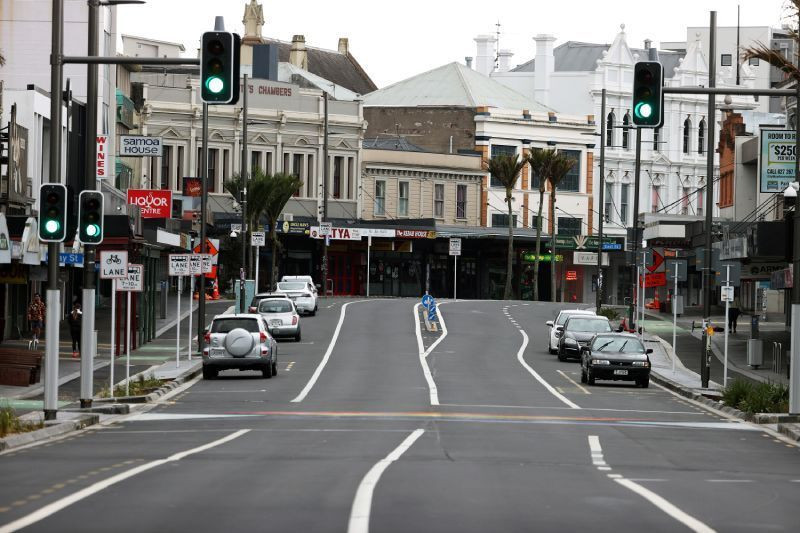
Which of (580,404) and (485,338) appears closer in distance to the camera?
(580,404)

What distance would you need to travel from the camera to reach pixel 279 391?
116 ft

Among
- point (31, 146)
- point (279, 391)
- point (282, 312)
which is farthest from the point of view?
point (282, 312)

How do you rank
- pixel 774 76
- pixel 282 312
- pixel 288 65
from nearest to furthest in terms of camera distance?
pixel 282 312
pixel 288 65
pixel 774 76

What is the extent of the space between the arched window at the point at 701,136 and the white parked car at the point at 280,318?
→ 64004 millimetres

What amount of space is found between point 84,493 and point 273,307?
39.6 metres

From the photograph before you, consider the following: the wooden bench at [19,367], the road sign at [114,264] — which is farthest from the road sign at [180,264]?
the road sign at [114,264]

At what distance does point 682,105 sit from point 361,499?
9970 cm

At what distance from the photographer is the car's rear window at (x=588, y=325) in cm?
4988

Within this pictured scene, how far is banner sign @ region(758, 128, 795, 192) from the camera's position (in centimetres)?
4797

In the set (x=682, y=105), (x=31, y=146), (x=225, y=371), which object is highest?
(x=682, y=105)

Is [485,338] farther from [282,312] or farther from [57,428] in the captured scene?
[57,428]

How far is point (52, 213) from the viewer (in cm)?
2567

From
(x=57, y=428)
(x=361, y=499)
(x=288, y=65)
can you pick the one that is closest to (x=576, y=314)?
(x=57, y=428)

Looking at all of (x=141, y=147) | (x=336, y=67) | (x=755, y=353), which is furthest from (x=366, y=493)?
(x=336, y=67)
